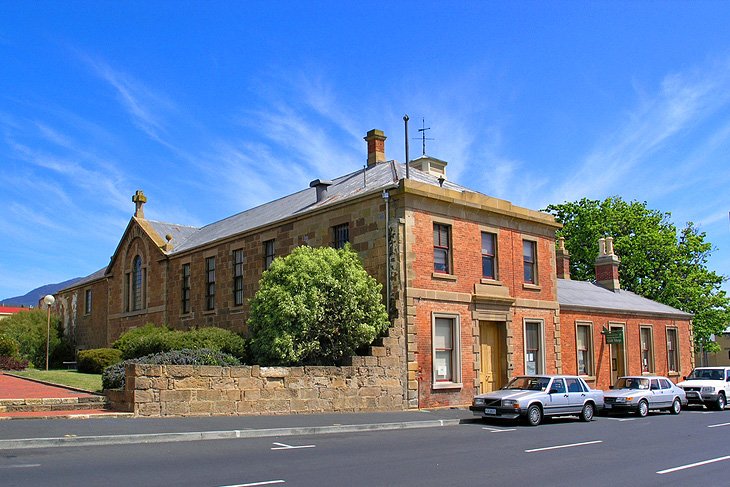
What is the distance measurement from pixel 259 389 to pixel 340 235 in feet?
25.8

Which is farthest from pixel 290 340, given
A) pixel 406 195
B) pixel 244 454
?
pixel 244 454

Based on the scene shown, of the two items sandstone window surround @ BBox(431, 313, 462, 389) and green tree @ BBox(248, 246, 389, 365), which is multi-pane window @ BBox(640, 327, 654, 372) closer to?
sandstone window surround @ BBox(431, 313, 462, 389)

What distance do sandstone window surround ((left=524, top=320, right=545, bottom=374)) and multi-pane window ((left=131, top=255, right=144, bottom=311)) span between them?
69.0 feet

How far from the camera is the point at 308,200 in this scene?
2902cm

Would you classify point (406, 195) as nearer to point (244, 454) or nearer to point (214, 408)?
point (214, 408)

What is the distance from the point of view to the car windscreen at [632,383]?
79.1 ft

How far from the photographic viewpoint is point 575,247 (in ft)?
163

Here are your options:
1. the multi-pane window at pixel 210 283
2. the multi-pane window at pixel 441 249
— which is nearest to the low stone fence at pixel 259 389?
the multi-pane window at pixel 441 249

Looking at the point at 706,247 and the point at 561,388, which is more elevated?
the point at 706,247

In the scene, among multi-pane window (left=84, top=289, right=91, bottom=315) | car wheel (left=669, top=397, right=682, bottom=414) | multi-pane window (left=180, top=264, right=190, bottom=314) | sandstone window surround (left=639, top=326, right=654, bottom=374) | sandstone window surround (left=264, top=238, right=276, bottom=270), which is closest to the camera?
car wheel (left=669, top=397, right=682, bottom=414)

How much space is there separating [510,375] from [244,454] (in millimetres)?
15247

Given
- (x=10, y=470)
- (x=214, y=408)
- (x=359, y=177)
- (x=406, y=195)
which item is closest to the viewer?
(x=10, y=470)

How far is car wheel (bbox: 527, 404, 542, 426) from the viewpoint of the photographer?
62.0ft

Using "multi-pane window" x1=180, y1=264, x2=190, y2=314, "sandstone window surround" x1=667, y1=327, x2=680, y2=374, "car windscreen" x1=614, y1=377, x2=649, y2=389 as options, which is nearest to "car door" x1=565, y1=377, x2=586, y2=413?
"car windscreen" x1=614, y1=377, x2=649, y2=389
